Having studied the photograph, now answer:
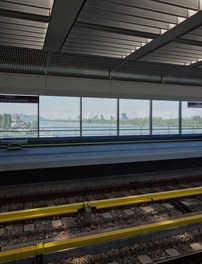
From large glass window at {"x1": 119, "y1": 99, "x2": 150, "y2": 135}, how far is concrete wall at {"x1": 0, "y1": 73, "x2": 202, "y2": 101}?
1247 mm

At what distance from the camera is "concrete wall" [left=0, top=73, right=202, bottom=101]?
988 centimetres

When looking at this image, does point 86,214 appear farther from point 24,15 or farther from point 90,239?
point 24,15

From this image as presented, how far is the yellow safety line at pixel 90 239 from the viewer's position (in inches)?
124

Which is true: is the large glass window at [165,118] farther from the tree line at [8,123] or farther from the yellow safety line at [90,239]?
the yellow safety line at [90,239]

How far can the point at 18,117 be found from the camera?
38.4 feet

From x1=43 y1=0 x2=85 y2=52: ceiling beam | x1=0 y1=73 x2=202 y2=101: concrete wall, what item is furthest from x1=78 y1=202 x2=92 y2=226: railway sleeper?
x1=0 y1=73 x2=202 y2=101: concrete wall

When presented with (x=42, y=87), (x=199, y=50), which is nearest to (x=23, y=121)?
(x=42, y=87)

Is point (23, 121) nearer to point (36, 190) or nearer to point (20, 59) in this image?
point (20, 59)

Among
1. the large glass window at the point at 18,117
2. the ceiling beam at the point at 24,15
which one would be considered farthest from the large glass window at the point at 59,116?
the ceiling beam at the point at 24,15

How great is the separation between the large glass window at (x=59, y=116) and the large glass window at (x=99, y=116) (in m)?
0.44

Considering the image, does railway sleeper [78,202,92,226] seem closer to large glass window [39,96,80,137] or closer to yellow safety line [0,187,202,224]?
yellow safety line [0,187,202,224]

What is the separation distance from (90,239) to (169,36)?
17.3ft

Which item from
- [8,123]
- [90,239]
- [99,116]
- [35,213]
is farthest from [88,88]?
[90,239]

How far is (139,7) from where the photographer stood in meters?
4.95
